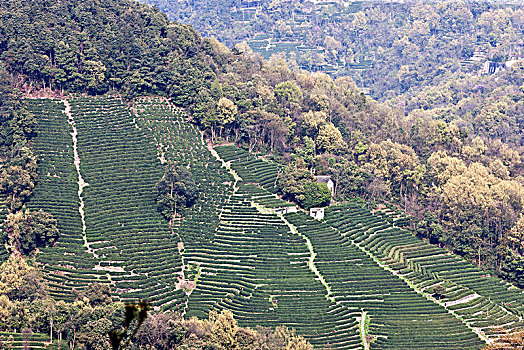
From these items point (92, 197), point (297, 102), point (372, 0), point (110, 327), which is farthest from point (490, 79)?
point (110, 327)

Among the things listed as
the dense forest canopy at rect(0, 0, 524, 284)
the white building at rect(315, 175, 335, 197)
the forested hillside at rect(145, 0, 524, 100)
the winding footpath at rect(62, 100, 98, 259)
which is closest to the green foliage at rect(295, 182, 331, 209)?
the white building at rect(315, 175, 335, 197)

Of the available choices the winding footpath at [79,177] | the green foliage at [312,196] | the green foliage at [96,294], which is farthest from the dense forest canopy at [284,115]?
the green foliage at [96,294]

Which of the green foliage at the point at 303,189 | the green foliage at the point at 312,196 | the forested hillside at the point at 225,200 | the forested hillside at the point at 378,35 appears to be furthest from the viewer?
the forested hillside at the point at 378,35

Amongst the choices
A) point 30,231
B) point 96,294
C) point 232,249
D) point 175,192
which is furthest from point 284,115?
point 96,294

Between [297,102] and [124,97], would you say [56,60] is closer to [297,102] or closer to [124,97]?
[124,97]

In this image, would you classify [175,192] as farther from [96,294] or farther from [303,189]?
[96,294]

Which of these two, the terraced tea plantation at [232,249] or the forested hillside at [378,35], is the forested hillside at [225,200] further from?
the forested hillside at [378,35]
